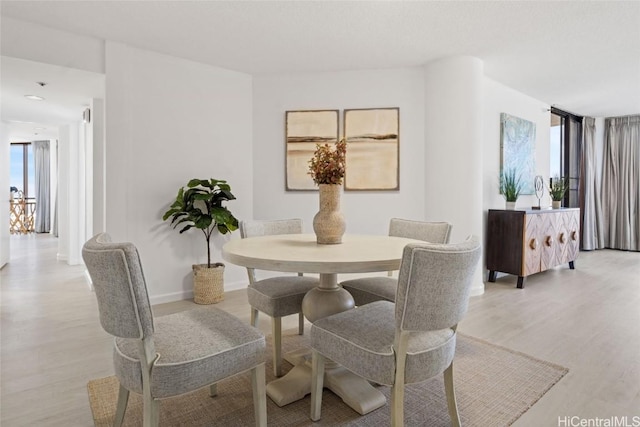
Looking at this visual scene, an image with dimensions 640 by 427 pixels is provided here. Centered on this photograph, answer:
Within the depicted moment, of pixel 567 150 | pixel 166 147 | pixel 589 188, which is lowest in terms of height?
pixel 589 188

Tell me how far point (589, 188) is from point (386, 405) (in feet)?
22.1

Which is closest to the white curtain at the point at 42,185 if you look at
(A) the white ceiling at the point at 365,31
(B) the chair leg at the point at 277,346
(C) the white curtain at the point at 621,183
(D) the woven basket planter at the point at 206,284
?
(A) the white ceiling at the point at 365,31

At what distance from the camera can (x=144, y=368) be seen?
4.16ft

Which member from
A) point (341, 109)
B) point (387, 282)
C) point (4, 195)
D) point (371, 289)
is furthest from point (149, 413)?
point (4, 195)

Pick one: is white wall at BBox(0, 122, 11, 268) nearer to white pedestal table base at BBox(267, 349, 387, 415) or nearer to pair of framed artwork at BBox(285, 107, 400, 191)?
pair of framed artwork at BBox(285, 107, 400, 191)

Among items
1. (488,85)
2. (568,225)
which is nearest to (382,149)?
(488,85)

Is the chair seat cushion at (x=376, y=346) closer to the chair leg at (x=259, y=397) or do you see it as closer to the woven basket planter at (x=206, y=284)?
the chair leg at (x=259, y=397)

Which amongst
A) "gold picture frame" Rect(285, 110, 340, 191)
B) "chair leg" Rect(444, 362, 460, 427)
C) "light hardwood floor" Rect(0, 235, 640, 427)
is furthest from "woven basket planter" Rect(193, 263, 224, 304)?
"chair leg" Rect(444, 362, 460, 427)

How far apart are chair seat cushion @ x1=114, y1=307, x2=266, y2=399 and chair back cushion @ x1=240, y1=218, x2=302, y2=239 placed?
110cm

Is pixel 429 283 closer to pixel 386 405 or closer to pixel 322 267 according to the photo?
pixel 322 267

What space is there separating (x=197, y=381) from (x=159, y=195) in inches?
106

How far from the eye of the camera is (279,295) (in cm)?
218

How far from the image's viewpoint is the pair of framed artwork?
13.5ft

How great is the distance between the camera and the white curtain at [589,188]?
6629 millimetres
